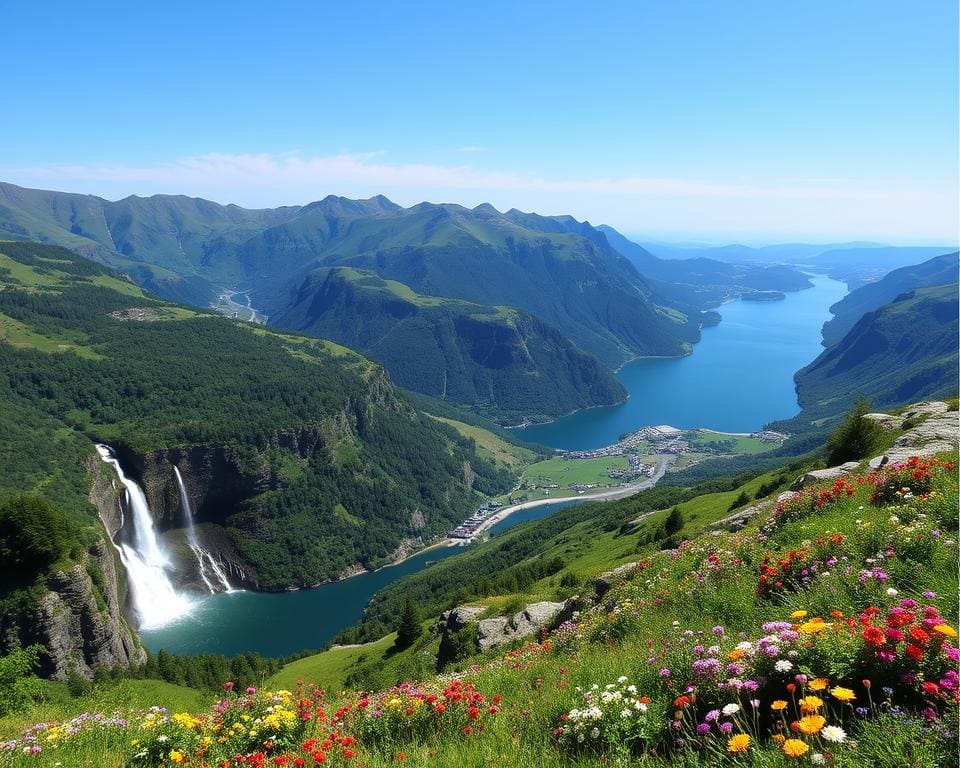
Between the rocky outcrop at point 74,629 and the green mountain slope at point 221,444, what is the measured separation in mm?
25432

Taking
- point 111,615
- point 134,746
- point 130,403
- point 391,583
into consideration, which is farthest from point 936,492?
point 130,403

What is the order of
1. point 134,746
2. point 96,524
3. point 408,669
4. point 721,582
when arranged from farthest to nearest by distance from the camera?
point 96,524 < point 408,669 < point 721,582 < point 134,746

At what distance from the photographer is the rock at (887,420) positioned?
35062 millimetres

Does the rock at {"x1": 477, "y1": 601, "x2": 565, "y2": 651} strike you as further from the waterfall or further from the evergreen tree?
the waterfall

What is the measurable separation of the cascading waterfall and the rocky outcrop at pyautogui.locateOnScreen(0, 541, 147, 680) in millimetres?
49093

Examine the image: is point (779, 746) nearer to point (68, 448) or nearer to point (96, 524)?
point (96, 524)

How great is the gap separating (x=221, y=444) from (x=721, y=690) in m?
152

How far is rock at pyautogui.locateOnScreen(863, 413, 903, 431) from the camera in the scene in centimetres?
3506

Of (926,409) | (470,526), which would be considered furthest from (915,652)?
(470,526)

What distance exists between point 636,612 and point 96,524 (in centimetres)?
10734

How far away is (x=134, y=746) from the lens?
8391 millimetres

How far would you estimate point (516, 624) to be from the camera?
101 ft

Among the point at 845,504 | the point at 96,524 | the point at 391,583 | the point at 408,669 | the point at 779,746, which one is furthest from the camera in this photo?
the point at 391,583

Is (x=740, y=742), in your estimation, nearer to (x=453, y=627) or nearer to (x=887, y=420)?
(x=453, y=627)
